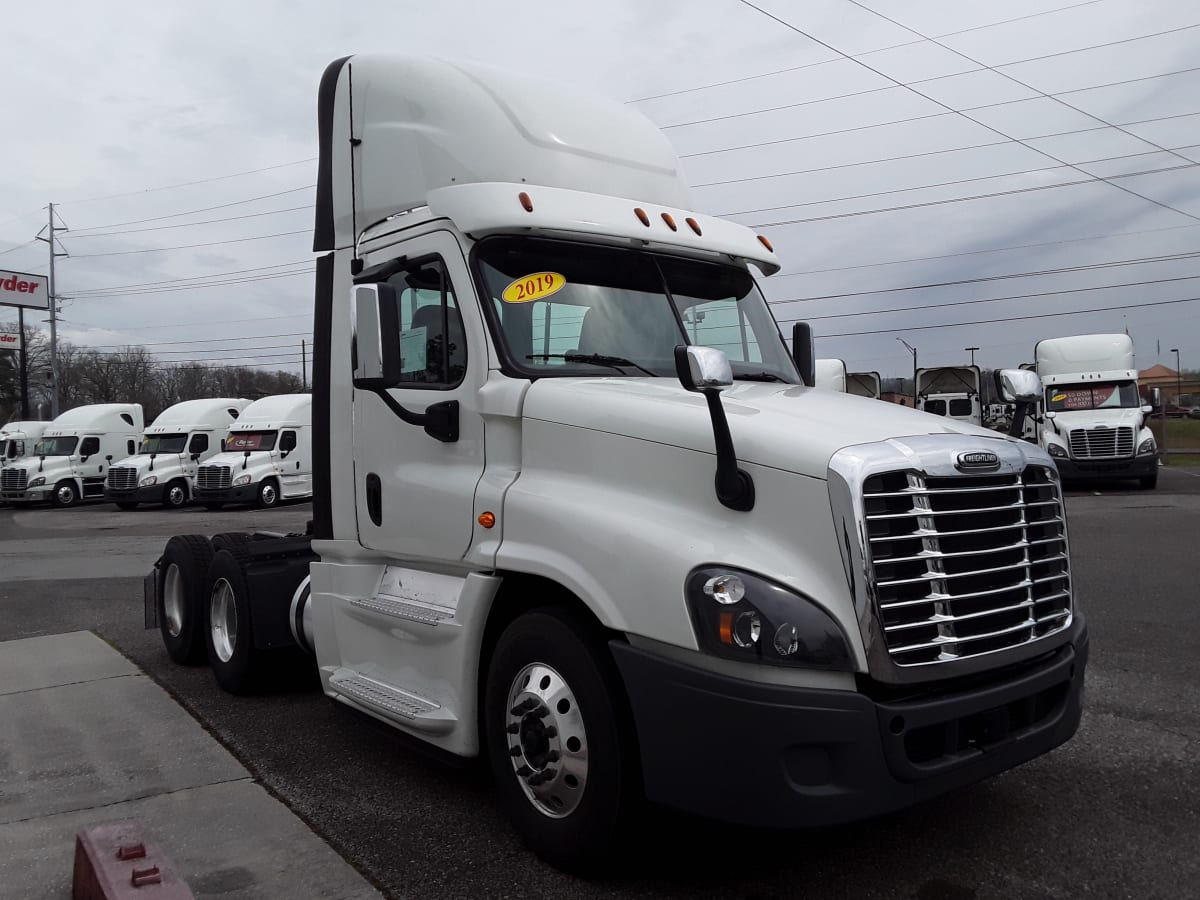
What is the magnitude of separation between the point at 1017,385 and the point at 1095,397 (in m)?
21.0

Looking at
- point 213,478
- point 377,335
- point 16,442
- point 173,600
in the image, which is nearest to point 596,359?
point 377,335

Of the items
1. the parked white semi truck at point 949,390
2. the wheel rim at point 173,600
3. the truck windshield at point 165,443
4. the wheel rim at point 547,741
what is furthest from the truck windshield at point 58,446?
the wheel rim at point 547,741

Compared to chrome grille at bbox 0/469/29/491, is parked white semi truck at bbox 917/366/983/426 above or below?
above

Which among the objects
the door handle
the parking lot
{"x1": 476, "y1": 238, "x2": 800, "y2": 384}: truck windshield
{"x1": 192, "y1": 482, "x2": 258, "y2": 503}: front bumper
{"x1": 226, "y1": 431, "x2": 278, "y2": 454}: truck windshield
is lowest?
{"x1": 192, "y1": 482, "x2": 258, "y2": 503}: front bumper

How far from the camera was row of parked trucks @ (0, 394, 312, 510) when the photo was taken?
27844mm

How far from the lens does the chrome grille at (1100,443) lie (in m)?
22.0

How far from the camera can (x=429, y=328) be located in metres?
4.41

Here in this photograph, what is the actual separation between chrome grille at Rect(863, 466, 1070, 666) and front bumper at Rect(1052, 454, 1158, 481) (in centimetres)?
2008

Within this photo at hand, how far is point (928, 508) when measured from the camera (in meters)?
3.21

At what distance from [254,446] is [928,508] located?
2743 cm

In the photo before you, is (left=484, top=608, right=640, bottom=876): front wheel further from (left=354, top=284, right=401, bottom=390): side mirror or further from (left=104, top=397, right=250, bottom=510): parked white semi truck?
(left=104, top=397, right=250, bottom=510): parked white semi truck

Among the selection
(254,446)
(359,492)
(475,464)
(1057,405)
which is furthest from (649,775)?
(254,446)

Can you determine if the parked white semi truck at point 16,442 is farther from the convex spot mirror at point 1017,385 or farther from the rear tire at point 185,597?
the convex spot mirror at point 1017,385

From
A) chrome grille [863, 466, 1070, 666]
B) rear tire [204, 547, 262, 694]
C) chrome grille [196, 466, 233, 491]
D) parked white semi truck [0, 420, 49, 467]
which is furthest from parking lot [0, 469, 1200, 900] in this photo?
parked white semi truck [0, 420, 49, 467]
